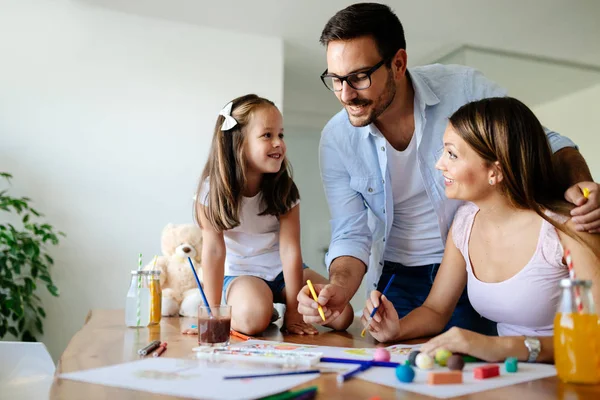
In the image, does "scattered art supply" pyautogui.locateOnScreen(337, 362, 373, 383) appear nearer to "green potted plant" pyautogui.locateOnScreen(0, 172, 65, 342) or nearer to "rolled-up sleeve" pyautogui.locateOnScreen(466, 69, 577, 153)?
"rolled-up sleeve" pyautogui.locateOnScreen(466, 69, 577, 153)

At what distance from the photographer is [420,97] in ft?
6.66

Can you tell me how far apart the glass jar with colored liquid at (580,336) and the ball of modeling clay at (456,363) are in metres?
0.17

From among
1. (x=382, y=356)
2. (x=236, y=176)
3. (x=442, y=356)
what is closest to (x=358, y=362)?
(x=382, y=356)

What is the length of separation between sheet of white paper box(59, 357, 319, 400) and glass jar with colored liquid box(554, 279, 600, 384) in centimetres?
42

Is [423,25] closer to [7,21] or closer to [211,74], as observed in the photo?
[211,74]

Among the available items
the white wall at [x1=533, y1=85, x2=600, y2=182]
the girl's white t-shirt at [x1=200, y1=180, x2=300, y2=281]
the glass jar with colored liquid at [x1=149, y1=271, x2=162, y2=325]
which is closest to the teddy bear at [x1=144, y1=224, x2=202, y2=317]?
the girl's white t-shirt at [x1=200, y1=180, x2=300, y2=281]

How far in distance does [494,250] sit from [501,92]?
74 centimetres

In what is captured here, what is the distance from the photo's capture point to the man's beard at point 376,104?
6.20ft

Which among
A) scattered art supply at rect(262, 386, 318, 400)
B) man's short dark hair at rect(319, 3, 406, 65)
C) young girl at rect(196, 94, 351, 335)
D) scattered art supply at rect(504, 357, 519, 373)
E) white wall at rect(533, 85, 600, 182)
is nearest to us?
scattered art supply at rect(262, 386, 318, 400)

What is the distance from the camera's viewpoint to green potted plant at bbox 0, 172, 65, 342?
135 inches

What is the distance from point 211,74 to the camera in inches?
175

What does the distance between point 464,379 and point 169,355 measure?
610 millimetres

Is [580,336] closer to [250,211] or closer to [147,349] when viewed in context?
[147,349]

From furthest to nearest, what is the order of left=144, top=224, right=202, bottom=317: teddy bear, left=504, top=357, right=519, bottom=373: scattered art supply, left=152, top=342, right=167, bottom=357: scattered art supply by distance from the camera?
1. left=144, top=224, right=202, bottom=317: teddy bear
2. left=152, top=342, right=167, bottom=357: scattered art supply
3. left=504, top=357, right=519, bottom=373: scattered art supply
